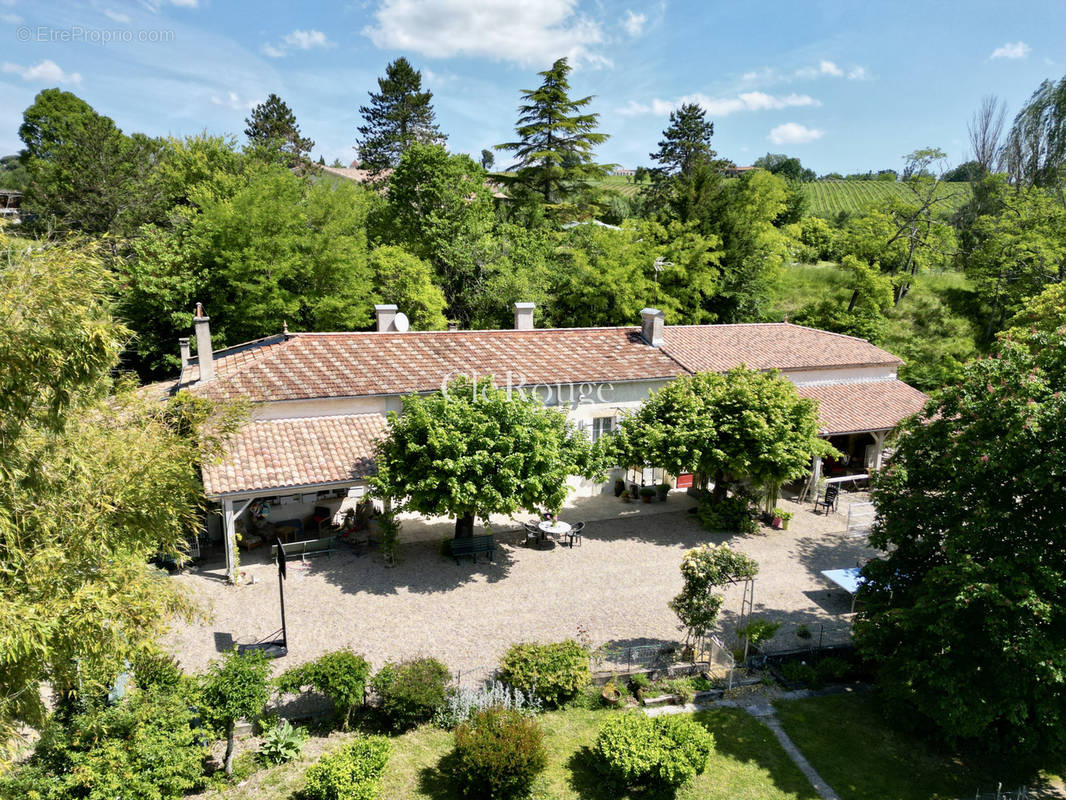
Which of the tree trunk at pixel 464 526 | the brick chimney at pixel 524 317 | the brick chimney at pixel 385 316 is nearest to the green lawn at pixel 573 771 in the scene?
the tree trunk at pixel 464 526

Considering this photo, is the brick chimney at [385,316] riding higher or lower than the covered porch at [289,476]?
higher

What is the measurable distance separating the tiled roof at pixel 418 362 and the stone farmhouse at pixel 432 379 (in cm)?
6

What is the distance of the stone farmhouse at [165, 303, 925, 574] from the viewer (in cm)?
1766

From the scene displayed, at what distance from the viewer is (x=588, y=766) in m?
11.4

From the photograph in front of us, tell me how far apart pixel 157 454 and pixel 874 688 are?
1474 centimetres

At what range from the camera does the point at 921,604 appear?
11.2 m

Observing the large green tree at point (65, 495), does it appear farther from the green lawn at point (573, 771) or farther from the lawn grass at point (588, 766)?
the lawn grass at point (588, 766)

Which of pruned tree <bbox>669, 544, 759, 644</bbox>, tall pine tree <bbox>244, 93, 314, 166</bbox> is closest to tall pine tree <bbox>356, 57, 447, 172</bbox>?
tall pine tree <bbox>244, 93, 314, 166</bbox>

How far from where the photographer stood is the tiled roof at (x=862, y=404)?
78.9 feet

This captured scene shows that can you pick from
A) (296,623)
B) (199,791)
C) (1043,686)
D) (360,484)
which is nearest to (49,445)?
(199,791)

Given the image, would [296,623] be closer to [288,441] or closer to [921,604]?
[288,441]

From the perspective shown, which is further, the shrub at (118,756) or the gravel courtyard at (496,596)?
the gravel courtyard at (496,596)

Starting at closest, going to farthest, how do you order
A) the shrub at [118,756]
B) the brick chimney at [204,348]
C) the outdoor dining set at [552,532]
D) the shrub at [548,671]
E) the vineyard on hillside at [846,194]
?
the shrub at [118,756], the shrub at [548,671], the outdoor dining set at [552,532], the brick chimney at [204,348], the vineyard on hillside at [846,194]

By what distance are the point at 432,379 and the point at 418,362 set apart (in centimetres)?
107
